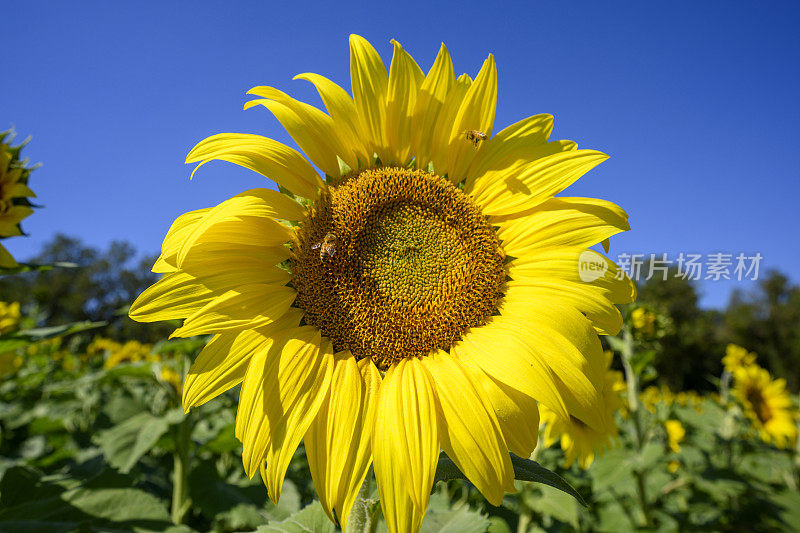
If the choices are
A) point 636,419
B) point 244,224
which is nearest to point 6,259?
point 244,224

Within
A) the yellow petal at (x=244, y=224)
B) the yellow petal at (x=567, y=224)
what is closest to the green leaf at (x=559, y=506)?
the yellow petal at (x=567, y=224)

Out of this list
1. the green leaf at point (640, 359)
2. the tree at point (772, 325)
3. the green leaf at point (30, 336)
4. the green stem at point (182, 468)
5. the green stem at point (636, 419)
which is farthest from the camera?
the tree at point (772, 325)

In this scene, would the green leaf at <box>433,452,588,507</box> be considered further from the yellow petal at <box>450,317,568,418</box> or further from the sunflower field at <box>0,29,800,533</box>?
the yellow petal at <box>450,317,568,418</box>

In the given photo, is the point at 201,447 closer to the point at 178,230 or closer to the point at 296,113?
the point at 178,230

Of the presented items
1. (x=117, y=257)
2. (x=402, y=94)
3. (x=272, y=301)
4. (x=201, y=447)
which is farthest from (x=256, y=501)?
(x=117, y=257)

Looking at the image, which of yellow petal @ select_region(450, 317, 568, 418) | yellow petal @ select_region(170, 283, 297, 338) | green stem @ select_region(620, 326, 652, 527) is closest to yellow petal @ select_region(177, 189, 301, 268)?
yellow petal @ select_region(170, 283, 297, 338)

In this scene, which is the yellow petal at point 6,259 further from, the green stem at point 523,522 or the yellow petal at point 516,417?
the green stem at point 523,522
